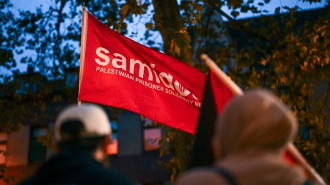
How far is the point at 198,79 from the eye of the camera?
5.52 m

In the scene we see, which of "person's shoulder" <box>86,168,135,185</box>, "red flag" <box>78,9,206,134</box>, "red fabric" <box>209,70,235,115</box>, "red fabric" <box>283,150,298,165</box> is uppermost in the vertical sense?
"red flag" <box>78,9,206,134</box>

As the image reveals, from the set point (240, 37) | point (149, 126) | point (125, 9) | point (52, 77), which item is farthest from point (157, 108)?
point (240, 37)

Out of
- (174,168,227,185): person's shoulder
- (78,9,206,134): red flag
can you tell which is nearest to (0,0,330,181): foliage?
(78,9,206,134): red flag

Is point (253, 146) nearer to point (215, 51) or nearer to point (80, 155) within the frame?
point (80, 155)

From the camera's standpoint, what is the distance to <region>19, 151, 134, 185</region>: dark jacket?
1.81m

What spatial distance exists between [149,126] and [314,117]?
10.2 meters

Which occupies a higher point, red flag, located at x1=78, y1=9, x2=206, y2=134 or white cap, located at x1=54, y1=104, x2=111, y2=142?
red flag, located at x1=78, y1=9, x2=206, y2=134

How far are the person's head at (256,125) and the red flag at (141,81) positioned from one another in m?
3.66

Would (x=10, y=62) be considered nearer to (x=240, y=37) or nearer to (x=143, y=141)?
(x=143, y=141)

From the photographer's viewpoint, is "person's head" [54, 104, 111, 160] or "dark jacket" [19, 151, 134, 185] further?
"person's head" [54, 104, 111, 160]

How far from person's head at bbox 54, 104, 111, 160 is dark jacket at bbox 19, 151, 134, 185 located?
9 centimetres

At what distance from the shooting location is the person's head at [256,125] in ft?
5.82

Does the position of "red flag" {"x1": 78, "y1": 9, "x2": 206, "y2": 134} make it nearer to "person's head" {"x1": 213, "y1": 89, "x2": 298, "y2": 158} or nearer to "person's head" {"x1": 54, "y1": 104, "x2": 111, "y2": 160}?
"person's head" {"x1": 54, "y1": 104, "x2": 111, "y2": 160}

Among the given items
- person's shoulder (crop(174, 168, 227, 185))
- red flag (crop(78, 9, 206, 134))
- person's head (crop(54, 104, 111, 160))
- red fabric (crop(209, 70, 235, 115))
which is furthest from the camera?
red flag (crop(78, 9, 206, 134))
